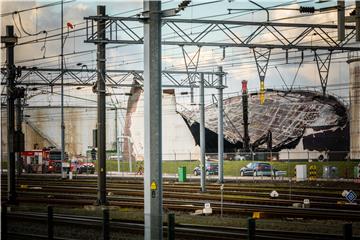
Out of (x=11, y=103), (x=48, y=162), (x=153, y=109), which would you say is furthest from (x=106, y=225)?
(x=48, y=162)

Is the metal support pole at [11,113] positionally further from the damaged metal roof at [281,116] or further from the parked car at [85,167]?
the parked car at [85,167]

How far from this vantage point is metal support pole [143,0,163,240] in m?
10.9

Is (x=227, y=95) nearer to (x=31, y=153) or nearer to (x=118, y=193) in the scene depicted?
(x=31, y=153)

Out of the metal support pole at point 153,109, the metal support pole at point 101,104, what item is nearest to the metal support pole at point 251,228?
the metal support pole at point 153,109

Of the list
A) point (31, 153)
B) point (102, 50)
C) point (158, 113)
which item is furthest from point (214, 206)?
point (31, 153)

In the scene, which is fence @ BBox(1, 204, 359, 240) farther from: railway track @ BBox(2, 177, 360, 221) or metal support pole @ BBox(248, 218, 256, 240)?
railway track @ BBox(2, 177, 360, 221)

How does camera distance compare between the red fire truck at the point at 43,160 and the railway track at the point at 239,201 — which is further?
the red fire truck at the point at 43,160

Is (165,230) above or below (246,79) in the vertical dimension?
below

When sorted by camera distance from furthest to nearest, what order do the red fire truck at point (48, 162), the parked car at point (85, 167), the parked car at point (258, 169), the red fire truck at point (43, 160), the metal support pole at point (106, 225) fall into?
the red fire truck at point (43, 160) → the red fire truck at point (48, 162) → the parked car at point (85, 167) → the parked car at point (258, 169) → the metal support pole at point (106, 225)

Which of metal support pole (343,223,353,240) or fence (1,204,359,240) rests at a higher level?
metal support pole (343,223,353,240)

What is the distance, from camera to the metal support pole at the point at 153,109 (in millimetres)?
10922

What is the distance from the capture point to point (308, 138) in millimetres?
61750

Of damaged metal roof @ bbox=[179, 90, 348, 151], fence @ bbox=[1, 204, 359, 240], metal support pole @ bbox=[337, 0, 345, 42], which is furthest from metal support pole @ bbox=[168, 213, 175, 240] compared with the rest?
damaged metal roof @ bbox=[179, 90, 348, 151]

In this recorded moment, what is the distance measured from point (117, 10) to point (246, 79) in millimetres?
24793
